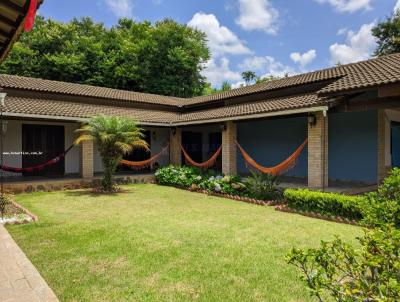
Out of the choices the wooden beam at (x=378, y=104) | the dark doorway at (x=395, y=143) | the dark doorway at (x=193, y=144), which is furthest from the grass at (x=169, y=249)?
the dark doorway at (x=193, y=144)

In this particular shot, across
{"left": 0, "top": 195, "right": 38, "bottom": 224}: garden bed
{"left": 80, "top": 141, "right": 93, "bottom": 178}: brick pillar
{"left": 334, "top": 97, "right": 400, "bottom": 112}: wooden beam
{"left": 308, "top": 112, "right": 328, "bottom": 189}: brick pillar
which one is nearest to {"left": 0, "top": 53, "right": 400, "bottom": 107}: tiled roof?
{"left": 334, "top": 97, "right": 400, "bottom": 112}: wooden beam

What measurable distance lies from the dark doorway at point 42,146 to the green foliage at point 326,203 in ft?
33.9

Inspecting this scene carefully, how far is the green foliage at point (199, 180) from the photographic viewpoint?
9.77 meters

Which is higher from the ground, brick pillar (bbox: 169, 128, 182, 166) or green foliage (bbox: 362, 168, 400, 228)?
brick pillar (bbox: 169, 128, 182, 166)

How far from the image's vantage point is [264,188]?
8.85m

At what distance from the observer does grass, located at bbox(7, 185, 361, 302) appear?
3365 millimetres

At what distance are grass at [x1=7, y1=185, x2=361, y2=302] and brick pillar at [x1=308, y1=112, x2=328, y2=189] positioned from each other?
176 centimetres

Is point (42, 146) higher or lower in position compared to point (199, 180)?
higher

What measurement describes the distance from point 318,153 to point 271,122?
502 centimetres

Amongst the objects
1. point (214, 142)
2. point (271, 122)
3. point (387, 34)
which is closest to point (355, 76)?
point (271, 122)

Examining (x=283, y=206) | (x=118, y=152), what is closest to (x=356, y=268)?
(x=283, y=206)

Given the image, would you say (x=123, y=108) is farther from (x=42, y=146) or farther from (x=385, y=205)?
(x=385, y=205)

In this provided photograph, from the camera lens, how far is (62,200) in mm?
8992

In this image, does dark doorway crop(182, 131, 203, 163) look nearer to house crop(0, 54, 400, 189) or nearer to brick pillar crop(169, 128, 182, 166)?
house crop(0, 54, 400, 189)
